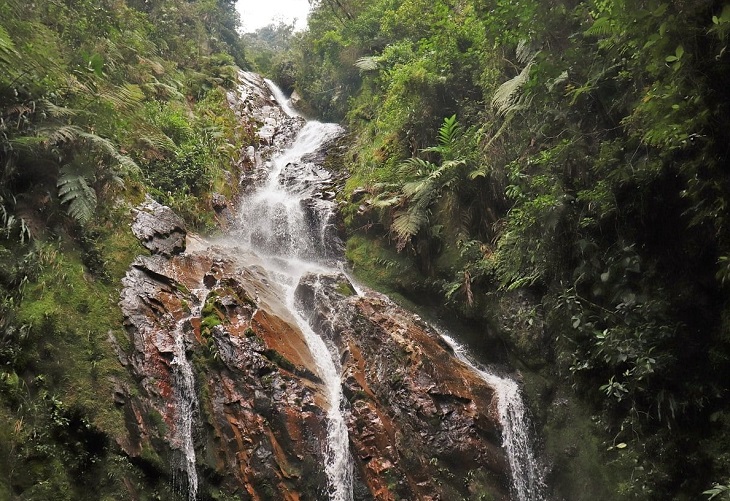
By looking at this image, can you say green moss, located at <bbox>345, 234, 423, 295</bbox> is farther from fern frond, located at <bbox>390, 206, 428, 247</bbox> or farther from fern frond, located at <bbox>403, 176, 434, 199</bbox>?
fern frond, located at <bbox>403, 176, 434, 199</bbox>

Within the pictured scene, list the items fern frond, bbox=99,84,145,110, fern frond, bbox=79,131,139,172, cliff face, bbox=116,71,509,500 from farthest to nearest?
fern frond, bbox=99,84,145,110 < fern frond, bbox=79,131,139,172 < cliff face, bbox=116,71,509,500

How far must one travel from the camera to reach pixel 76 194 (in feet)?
→ 21.2

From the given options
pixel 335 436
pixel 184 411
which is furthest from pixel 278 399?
pixel 184 411

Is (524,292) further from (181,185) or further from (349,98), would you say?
(349,98)

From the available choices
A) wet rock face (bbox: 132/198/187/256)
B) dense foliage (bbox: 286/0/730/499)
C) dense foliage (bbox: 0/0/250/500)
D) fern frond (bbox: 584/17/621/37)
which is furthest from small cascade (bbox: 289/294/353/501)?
fern frond (bbox: 584/17/621/37)

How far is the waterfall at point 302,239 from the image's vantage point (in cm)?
658

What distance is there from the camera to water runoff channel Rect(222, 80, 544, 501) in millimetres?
6617

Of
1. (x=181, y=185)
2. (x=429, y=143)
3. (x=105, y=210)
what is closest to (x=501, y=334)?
(x=429, y=143)

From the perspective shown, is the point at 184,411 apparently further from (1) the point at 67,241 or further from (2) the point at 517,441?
(2) the point at 517,441

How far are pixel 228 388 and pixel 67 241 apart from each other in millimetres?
3341

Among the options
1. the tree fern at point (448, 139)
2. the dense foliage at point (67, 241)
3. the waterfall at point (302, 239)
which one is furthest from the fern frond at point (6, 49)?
the tree fern at point (448, 139)

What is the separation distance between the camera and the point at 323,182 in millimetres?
13891

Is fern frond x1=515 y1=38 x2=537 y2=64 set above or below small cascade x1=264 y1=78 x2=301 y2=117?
below

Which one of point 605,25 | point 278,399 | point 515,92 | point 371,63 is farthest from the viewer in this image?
point 371,63
